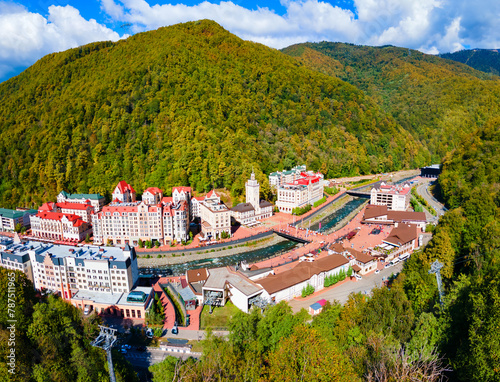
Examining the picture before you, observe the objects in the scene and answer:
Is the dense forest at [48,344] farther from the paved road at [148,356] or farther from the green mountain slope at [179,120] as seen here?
the green mountain slope at [179,120]

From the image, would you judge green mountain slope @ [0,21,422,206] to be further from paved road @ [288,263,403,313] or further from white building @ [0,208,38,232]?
paved road @ [288,263,403,313]

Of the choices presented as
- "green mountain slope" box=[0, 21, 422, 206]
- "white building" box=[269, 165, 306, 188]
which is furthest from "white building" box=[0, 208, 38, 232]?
"white building" box=[269, 165, 306, 188]

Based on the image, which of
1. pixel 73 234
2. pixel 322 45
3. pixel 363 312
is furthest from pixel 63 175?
pixel 322 45

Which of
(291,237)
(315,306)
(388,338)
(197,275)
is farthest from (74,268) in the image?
(291,237)

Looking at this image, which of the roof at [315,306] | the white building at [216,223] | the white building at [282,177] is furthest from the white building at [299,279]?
the white building at [282,177]

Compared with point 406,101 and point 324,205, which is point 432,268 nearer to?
point 324,205

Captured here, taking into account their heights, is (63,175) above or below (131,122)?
below
